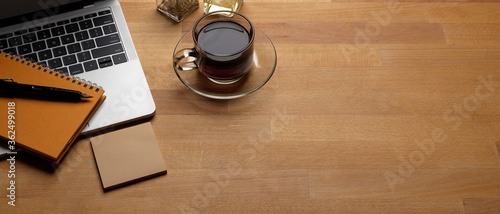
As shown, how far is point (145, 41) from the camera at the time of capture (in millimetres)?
885

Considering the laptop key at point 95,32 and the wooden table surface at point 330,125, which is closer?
the wooden table surface at point 330,125

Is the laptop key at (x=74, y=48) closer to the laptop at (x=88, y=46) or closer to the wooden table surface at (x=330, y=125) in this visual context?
the laptop at (x=88, y=46)

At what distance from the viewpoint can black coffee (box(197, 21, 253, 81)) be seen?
77 centimetres

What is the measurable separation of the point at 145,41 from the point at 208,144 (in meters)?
0.26

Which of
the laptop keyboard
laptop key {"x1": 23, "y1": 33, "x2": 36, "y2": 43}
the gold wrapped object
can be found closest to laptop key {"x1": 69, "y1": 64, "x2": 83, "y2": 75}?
the laptop keyboard

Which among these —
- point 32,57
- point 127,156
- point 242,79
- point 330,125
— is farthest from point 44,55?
point 330,125

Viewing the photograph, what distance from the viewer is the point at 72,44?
0.85m

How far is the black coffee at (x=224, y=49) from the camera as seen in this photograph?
2.53 feet

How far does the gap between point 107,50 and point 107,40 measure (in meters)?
0.02

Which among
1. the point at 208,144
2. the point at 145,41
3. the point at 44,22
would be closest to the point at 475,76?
the point at 208,144

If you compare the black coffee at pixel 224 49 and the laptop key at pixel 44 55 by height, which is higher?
the black coffee at pixel 224 49

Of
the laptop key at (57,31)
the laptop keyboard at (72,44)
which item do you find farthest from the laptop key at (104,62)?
the laptop key at (57,31)

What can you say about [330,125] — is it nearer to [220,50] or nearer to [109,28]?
→ [220,50]

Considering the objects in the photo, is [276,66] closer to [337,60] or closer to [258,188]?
[337,60]
